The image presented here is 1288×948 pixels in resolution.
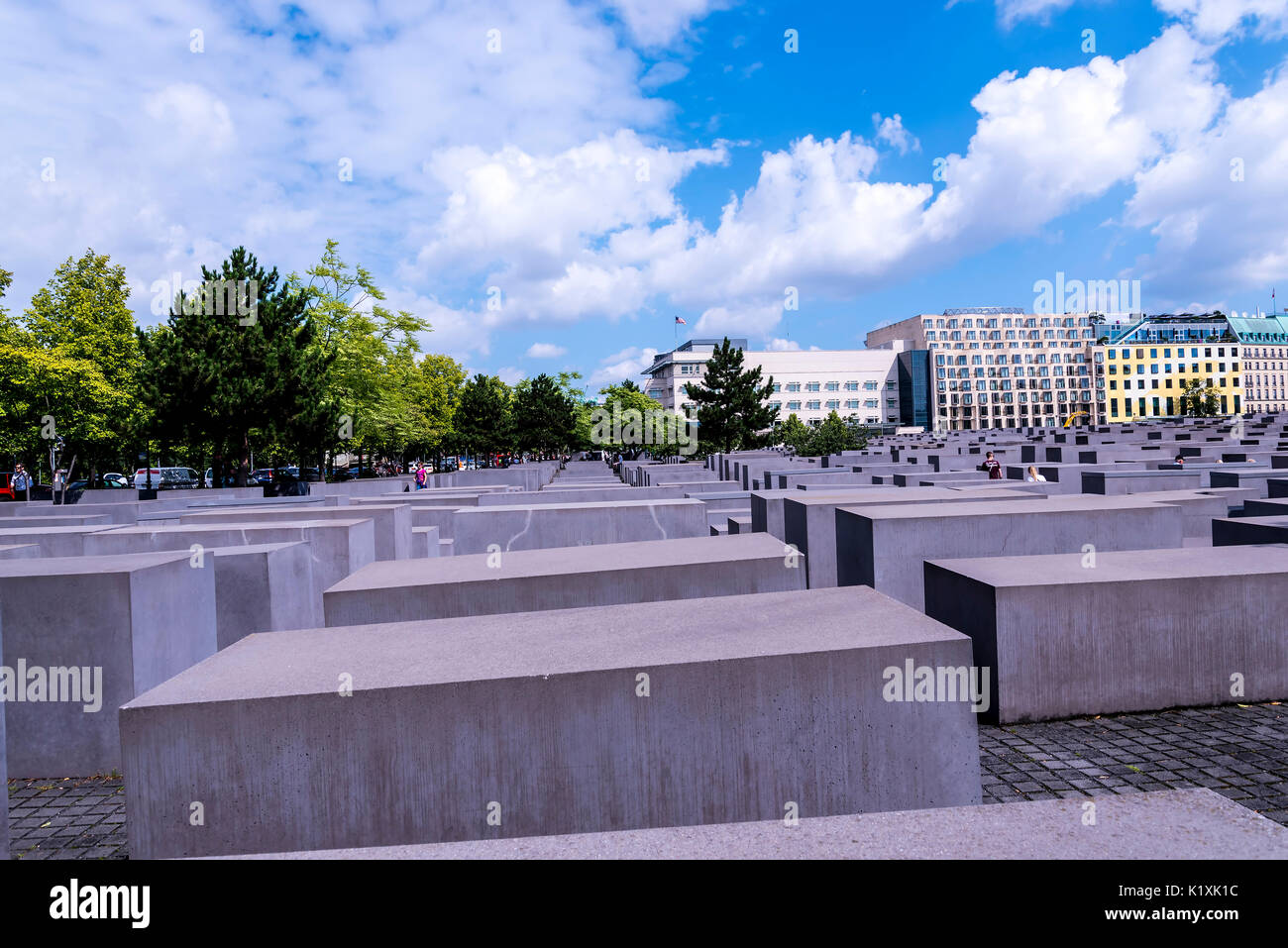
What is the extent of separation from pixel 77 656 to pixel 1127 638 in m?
7.37

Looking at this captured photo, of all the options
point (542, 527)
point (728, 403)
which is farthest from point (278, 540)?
point (728, 403)

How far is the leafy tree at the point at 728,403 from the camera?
51.1 metres

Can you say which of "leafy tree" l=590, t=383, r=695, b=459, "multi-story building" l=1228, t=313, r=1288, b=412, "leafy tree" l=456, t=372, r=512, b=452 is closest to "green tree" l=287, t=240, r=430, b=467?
"leafy tree" l=456, t=372, r=512, b=452

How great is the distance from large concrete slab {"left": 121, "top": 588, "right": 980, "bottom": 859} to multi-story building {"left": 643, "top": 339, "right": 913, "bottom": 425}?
126 metres

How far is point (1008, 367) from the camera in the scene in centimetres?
13975

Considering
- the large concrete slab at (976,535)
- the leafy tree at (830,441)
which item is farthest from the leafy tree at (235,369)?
the leafy tree at (830,441)

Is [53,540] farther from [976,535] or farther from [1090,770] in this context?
[1090,770]

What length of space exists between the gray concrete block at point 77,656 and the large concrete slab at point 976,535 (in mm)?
6014

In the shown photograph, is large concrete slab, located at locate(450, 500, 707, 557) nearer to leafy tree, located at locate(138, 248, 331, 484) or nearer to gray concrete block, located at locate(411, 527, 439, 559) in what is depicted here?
gray concrete block, located at locate(411, 527, 439, 559)

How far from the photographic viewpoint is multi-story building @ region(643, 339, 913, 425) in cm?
13175
